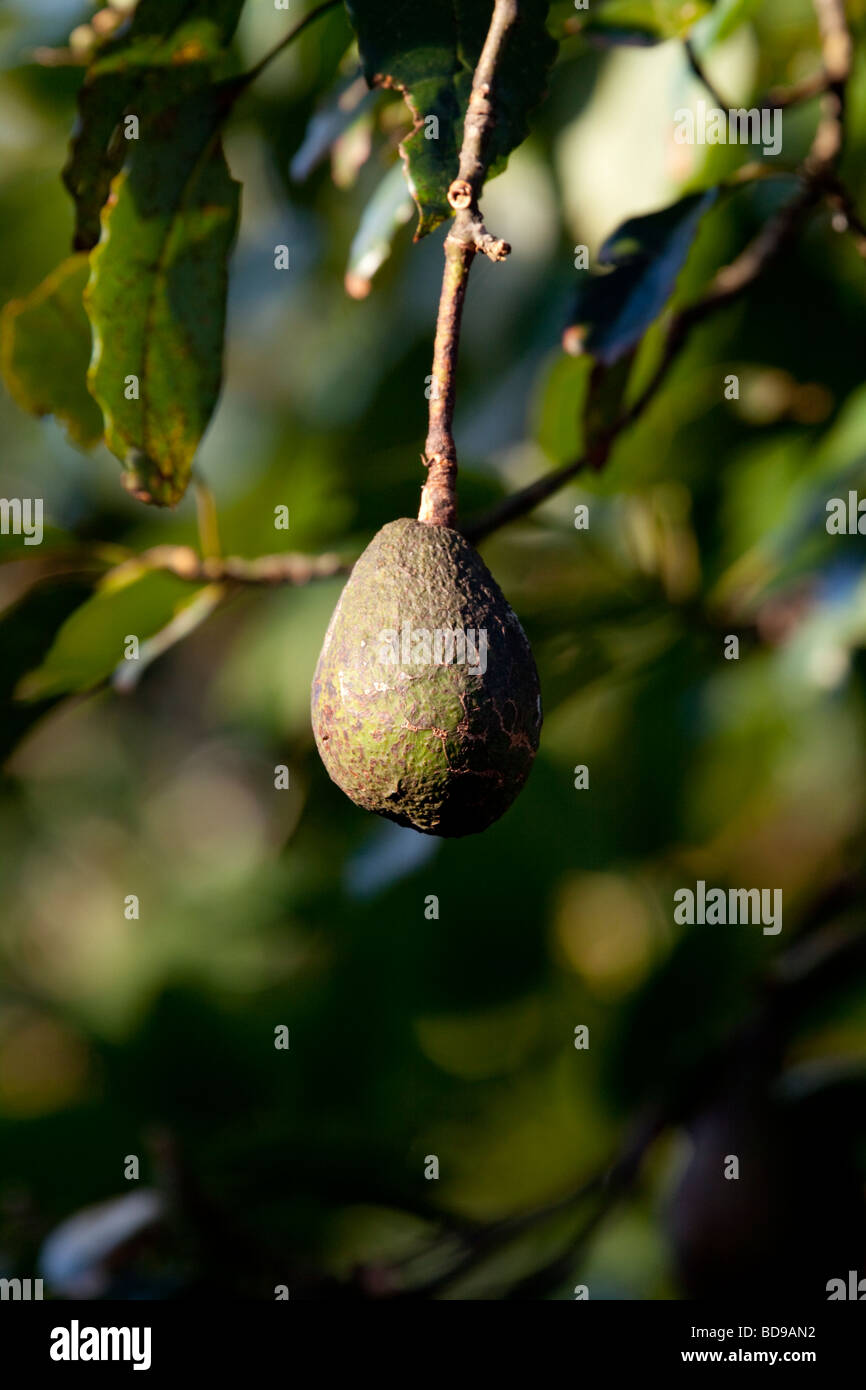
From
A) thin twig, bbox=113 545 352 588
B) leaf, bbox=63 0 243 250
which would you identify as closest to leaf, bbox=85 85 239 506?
leaf, bbox=63 0 243 250

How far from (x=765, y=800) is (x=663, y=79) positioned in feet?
2.57

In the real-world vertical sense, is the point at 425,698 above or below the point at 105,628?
below

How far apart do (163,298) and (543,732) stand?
69 cm

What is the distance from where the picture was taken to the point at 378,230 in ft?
2.48

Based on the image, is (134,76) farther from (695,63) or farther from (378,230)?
(695,63)

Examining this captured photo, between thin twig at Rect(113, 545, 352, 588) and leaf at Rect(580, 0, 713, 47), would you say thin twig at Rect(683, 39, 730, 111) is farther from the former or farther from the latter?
thin twig at Rect(113, 545, 352, 588)

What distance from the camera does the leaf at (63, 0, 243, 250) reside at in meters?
0.67

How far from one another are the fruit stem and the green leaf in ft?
1.56

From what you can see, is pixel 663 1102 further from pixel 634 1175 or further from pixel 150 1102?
pixel 150 1102

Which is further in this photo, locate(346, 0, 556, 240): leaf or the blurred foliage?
the blurred foliage

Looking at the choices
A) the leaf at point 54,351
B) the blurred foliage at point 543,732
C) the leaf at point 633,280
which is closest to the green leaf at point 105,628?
the blurred foliage at point 543,732

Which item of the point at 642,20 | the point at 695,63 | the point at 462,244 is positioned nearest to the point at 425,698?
the point at 462,244

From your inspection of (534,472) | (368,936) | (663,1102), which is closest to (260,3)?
(534,472)

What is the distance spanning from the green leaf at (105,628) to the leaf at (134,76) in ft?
0.89
